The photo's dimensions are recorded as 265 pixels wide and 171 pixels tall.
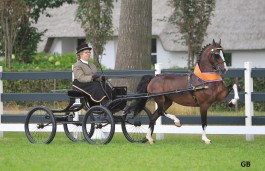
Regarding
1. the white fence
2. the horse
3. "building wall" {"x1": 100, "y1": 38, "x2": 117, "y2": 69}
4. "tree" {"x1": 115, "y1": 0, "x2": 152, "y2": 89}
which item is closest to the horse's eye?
the horse

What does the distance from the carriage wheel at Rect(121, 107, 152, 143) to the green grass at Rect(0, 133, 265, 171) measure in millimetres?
183

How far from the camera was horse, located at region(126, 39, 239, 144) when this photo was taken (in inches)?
668

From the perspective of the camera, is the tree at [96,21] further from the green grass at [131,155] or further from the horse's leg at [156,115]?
the horse's leg at [156,115]

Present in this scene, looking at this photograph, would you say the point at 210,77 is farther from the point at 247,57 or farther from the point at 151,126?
the point at 247,57

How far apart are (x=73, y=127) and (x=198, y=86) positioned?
2.91 meters

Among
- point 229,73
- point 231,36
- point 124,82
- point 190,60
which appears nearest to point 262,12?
point 231,36

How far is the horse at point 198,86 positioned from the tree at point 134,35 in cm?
634

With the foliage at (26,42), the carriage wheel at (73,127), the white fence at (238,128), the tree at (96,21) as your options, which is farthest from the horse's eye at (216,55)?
the foliage at (26,42)

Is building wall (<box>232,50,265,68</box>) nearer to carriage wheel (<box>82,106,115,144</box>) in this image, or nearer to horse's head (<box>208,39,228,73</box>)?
carriage wheel (<box>82,106,115,144</box>)

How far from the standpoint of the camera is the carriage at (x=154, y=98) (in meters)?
17.0

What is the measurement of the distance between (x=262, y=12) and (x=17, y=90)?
581 inches

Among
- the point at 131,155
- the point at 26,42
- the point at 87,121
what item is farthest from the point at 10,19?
the point at 131,155

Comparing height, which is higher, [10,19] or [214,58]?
[10,19]

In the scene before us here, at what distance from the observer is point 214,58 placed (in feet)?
55.6
